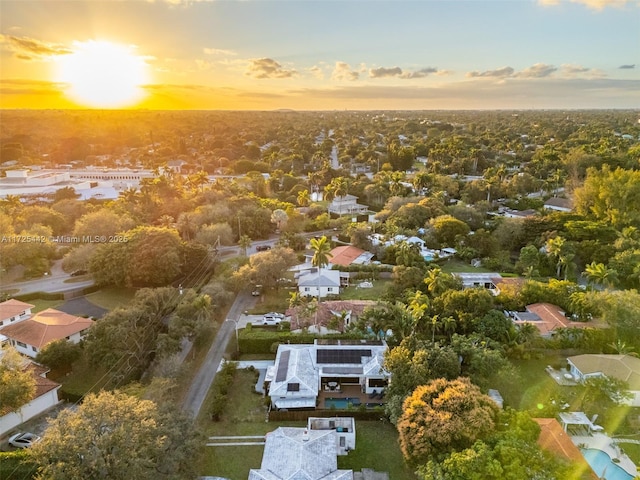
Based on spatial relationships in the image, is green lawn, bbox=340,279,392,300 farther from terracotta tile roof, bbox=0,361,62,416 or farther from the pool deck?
terracotta tile roof, bbox=0,361,62,416

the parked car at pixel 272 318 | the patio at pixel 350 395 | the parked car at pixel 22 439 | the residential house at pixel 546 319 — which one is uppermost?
the residential house at pixel 546 319

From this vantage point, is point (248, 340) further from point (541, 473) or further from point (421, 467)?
point (541, 473)

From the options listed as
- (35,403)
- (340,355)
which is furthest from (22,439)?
(340,355)

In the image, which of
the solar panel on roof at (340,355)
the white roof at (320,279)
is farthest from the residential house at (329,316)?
the white roof at (320,279)

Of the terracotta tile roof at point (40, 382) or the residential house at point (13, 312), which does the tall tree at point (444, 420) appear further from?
the residential house at point (13, 312)

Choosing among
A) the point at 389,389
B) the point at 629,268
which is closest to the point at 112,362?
the point at 389,389

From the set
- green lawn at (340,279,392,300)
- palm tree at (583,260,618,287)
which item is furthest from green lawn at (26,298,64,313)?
palm tree at (583,260,618,287)

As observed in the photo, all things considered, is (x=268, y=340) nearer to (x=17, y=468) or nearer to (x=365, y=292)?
(x=365, y=292)
